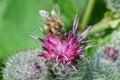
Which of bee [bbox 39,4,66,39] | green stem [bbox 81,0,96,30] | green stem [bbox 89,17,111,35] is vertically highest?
green stem [bbox 81,0,96,30]

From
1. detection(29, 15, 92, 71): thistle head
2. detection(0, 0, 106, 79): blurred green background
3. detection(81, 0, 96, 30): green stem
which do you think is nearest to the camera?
detection(29, 15, 92, 71): thistle head

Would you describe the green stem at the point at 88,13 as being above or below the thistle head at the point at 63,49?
above

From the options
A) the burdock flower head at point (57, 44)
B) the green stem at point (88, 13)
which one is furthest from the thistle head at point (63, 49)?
the green stem at point (88, 13)

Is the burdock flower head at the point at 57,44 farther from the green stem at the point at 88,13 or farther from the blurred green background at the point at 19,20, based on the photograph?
the green stem at the point at 88,13

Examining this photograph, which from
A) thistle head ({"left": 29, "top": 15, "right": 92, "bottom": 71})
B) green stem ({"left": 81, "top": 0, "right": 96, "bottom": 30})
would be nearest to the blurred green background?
green stem ({"left": 81, "top": 0, "right": 96, "bottom": 30})

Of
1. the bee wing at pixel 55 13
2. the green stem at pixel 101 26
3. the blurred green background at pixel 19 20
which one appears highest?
the green stem at pixel 101 26

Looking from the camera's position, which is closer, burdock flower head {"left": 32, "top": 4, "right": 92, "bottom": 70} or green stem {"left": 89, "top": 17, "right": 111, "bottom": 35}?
burdock flower head {"left": 32, "top": 4, "right": 92, "bottom": 70}

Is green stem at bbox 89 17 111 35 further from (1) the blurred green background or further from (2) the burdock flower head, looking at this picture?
(2) the burdock flower head

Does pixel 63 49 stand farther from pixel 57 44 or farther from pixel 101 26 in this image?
pixel 101 26
